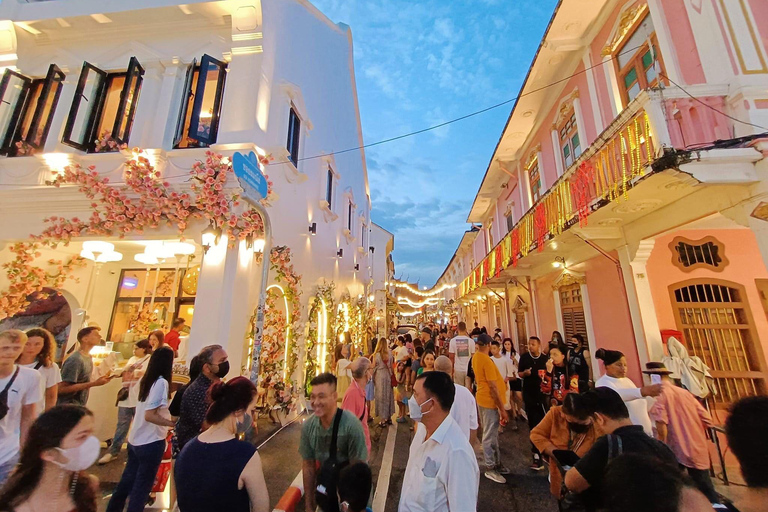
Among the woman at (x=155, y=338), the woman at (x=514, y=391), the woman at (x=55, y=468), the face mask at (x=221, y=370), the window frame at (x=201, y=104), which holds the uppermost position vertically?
the window frame at (x=201, y=104)

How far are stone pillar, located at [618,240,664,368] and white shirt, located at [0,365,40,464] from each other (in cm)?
863

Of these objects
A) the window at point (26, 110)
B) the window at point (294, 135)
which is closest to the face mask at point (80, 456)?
the window at point (294, 135)

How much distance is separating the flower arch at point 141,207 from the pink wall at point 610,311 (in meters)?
7.70

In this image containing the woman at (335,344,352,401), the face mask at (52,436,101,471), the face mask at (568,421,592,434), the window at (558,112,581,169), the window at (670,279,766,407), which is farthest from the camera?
the window at (558,112,581,169)

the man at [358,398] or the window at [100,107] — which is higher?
the window at [100,107]

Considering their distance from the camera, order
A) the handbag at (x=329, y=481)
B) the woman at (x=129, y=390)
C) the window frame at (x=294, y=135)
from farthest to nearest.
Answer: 1. the window frame at (x=294, y=135)
2. the woman at (x=129, y=390)
3. the handbag at (x=329, y=481)

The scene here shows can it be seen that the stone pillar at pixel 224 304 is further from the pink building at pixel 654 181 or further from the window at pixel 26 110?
the pink building at pixel 654 181

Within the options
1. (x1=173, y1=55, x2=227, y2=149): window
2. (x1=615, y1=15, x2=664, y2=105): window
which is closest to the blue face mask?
(x1=615, y1=15, x2=664, y2=105): window

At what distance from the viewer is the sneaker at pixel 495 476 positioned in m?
4.31

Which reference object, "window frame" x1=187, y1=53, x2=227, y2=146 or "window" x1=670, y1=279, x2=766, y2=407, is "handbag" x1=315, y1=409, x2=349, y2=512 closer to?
"window frame" x1=187, y1=53, x2=227, y2=146

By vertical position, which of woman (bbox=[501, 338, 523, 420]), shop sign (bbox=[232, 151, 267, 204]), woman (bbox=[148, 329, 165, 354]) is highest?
shop sign (bbox=[232, 151, 267, 204])

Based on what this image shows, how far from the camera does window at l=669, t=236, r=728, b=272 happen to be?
19.7ft

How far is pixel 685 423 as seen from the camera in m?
3.50

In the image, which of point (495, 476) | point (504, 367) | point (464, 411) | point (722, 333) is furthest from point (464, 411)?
point (722, 333)
